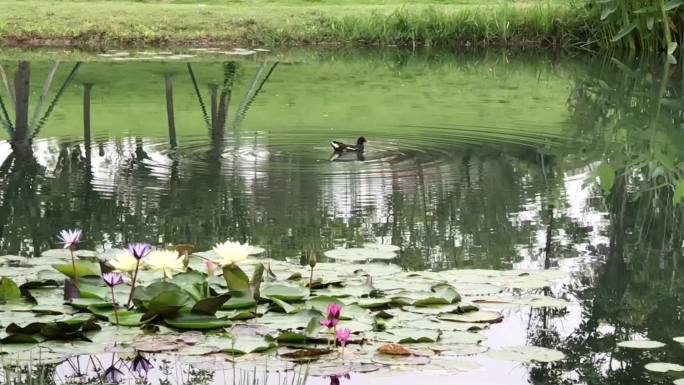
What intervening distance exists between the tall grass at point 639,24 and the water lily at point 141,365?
1351 centimetres

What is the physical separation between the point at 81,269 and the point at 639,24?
14.0 metres

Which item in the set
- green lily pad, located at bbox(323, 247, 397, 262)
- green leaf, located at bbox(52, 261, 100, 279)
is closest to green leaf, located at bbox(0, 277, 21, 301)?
green leaf, located at bbox(52, 261, 100, 279)

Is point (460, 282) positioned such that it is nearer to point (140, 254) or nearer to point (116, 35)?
point (140, 254)

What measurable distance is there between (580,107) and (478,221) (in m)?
5.94

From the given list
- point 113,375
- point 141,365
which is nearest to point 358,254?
point 141,365

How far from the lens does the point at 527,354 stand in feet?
15.4

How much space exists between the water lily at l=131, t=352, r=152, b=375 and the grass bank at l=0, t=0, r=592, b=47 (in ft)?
49.4

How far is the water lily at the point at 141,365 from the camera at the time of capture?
449 cm

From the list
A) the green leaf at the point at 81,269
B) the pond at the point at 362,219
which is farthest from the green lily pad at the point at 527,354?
the green leaf at the point at 81,269

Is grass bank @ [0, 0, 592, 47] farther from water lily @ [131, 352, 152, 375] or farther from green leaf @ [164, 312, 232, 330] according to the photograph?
water lily @ [131, 352, 152, 375]

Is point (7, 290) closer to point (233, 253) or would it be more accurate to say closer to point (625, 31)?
point (233, 253)

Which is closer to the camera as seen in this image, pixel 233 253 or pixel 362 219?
pixel 233 253

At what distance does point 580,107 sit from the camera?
42.9 feet

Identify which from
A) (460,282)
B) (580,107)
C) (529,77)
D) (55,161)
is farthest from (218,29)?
(460,282)
